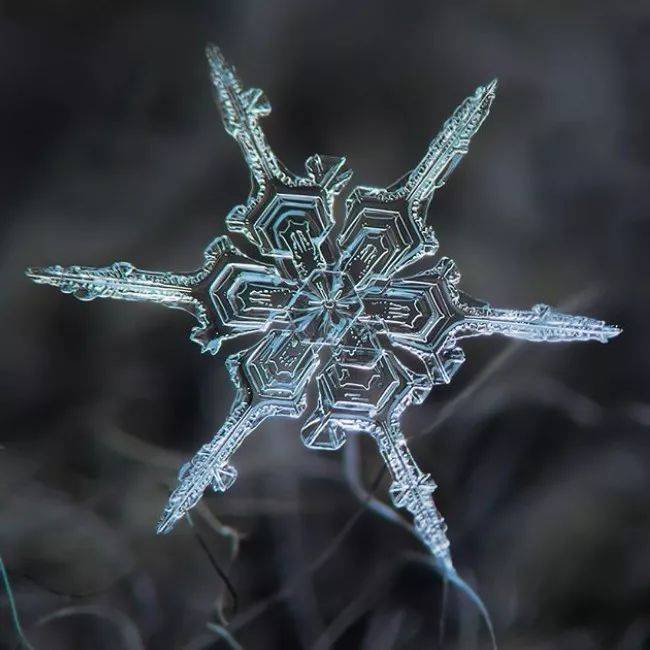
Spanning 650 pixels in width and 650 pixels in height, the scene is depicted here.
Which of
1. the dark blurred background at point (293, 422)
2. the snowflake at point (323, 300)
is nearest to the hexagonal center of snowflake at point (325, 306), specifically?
the snowflake at point (323, 300)

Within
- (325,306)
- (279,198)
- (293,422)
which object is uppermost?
(279,198)

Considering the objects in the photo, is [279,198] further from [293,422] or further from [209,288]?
[293,422]

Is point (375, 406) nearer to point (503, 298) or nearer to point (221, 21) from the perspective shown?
point (503, 298)

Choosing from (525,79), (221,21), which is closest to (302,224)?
(221,21)

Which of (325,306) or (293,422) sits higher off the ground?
(325,306)

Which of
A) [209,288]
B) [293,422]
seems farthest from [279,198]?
[293,422]

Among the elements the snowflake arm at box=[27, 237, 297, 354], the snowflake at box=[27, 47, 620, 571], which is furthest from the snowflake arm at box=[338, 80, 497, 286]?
the snowflake arm at box=[27, 237, 297, 354]

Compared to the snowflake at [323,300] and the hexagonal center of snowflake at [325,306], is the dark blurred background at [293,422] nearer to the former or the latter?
the snowflake at [323,300]
